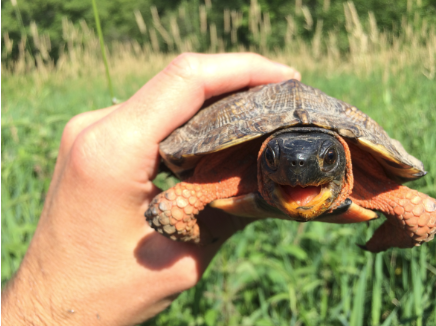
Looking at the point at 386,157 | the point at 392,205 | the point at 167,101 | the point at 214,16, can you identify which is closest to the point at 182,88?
the point at 167,101

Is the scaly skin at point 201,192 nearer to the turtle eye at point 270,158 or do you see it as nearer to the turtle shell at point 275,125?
the turtle shell at point 275,125

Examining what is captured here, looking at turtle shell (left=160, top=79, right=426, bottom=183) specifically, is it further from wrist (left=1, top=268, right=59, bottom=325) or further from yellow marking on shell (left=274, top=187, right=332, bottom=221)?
wrist (left=1, top=268, right=59, bottom=325)

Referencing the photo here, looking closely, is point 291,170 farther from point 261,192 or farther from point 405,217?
point 405,217

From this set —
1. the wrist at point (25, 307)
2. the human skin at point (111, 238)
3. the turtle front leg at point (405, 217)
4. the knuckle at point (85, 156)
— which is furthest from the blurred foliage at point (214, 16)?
the wrist at point (25, 307)

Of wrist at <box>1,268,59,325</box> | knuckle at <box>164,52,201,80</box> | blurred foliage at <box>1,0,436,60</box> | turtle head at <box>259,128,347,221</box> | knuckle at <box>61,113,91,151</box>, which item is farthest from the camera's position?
blurred foliage at <box>1,0,436,60</box>

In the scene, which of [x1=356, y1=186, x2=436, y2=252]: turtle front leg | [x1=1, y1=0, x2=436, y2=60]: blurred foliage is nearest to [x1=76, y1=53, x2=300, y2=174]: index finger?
[x1=356, y1=186, x2=436, y2=252]: turtle front leg
